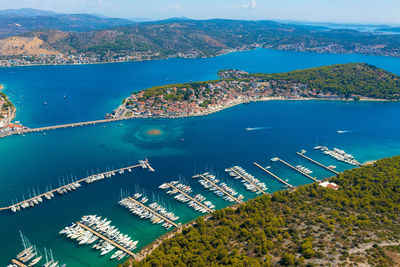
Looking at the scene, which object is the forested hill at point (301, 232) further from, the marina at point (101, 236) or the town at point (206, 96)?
the town at point (206, 96)

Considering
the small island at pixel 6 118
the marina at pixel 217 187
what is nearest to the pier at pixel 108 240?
the marina at pixel 217 187

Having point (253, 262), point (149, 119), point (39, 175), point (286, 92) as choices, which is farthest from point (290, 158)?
point (286, 92)

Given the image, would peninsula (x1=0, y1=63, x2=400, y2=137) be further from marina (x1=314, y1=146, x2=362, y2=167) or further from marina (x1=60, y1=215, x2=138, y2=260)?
marina (x1=60, y1=215, x2=138, y2=260)

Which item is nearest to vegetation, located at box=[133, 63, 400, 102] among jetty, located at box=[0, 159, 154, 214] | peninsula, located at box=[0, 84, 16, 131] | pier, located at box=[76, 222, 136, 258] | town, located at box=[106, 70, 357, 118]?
town, located at box=[106, 70, 357, 118]

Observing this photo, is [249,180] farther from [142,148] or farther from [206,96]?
[206,96]

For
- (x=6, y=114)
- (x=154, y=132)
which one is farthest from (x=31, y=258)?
(x=6, y=114)

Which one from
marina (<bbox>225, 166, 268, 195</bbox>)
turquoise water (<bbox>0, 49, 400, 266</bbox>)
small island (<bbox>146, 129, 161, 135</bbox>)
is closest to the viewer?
turquoise water (<bbox>0, 49, 400, 266</bbox>)
